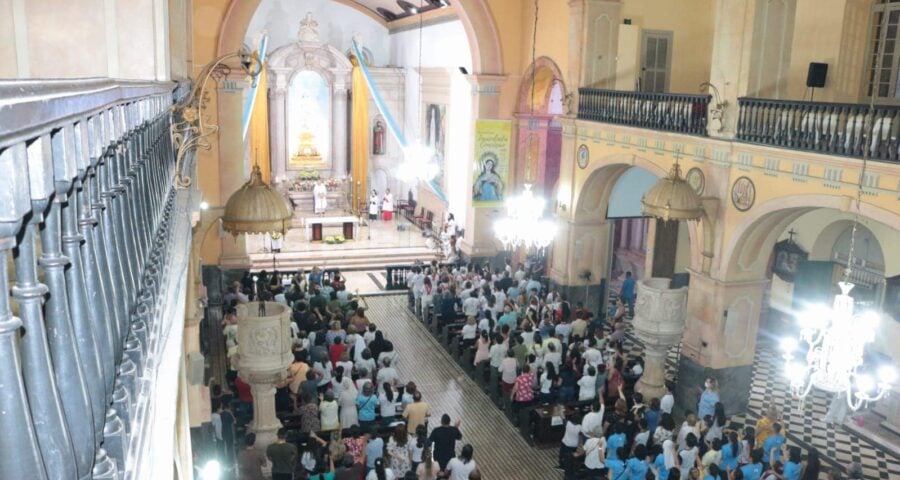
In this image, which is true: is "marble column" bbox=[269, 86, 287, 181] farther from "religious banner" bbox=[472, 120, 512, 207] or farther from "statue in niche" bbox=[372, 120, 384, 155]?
"religious banner" bbox=[472, 120, 512, 207]

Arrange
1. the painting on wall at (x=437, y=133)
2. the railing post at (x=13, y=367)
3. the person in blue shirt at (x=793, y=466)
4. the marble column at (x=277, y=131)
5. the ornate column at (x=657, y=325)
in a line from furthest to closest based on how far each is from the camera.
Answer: the marble column at (x=277, y=131), the painting on wall at (x=437, y=133), the ornate column at (x=657, y=325), the person in blue shirt at (x=793, y=466), the railing post at (x=13, y=367)

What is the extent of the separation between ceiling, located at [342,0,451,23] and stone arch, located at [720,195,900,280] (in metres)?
12.6

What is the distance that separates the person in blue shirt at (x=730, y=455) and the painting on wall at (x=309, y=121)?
22414 mm

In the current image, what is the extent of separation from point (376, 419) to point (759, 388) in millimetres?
7716

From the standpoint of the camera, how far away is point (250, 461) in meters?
10.2

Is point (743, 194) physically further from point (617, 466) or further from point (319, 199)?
point (319, 199)

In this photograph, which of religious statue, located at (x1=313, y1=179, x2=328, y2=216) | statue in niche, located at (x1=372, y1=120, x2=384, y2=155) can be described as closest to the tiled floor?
religious statue, located at (x1=313, y1=179, x2=328, y2=216)

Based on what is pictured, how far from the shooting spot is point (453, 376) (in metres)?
14.3

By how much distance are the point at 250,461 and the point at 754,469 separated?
6.34 meters

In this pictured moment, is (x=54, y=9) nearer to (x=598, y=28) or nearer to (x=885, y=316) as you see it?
(x=598, y=28)

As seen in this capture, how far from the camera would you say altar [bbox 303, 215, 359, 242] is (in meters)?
24.2

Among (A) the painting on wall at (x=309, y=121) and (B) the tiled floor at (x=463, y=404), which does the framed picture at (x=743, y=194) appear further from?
(A) the painting on wall at (x=309, y=121)

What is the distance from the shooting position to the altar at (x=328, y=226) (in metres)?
24.2

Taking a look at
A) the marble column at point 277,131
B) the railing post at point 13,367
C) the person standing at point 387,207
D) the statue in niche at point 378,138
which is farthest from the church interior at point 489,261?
the statue in niche at point 378,138
